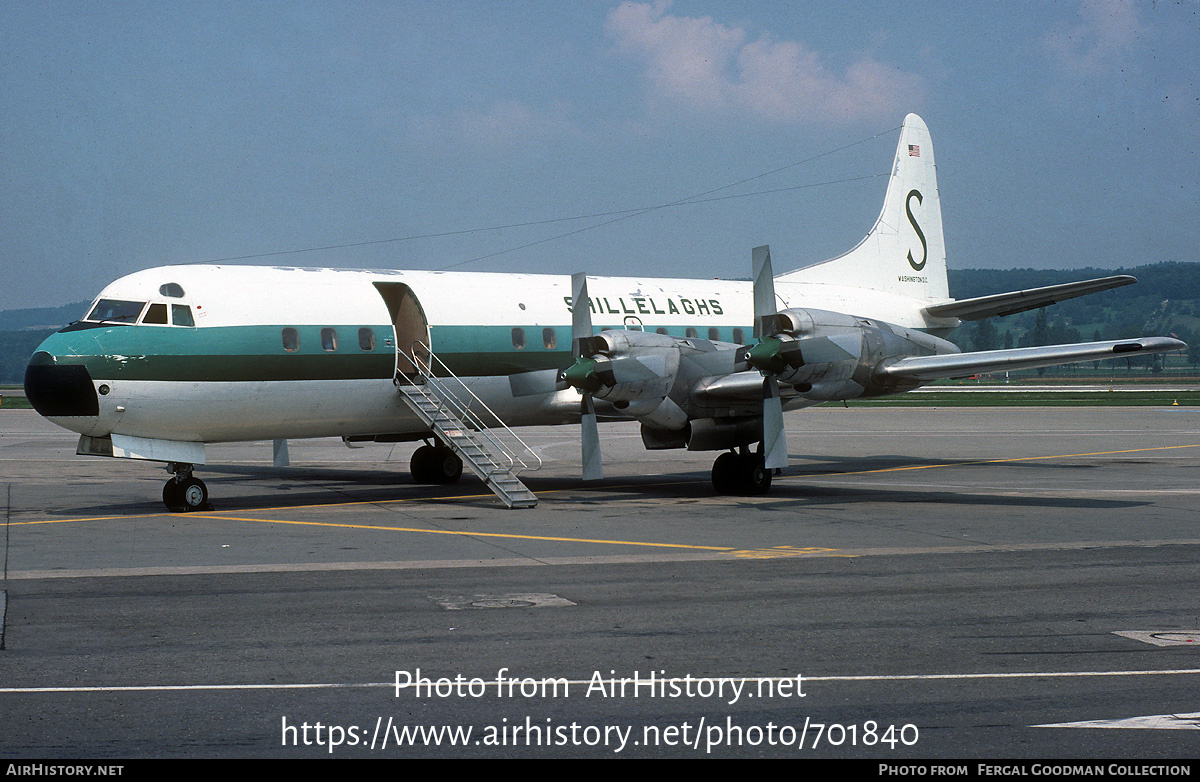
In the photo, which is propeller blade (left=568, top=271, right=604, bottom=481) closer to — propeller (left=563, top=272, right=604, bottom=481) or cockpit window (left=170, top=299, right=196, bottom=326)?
propeller (left=563, top=272, right=604, bottom=481)

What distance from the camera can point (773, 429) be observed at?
1917cm

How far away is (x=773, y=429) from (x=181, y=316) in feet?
32.7

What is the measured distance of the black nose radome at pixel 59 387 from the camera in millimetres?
16594

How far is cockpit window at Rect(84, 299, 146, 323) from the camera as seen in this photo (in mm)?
17500

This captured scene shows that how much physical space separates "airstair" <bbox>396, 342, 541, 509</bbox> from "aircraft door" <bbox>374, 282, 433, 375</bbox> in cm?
3

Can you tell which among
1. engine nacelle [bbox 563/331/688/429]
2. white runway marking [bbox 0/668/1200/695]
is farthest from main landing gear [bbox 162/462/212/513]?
white runway marking [bbox 0/668/1200/695]

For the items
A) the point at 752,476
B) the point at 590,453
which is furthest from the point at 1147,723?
the point at 752,476

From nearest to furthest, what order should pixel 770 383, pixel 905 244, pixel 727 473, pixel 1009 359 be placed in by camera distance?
pixel 1009 359 < pixel 770 383 < pixel 727 473 < pixel 905 244

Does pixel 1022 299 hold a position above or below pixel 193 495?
above

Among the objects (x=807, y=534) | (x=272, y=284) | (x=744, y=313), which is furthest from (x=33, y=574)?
(x=744, y=313)

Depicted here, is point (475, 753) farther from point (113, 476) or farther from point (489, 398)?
point (113, 476)

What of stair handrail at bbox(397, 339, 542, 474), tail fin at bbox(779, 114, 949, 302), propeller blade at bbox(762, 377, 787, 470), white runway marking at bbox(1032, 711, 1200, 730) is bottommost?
white runway marking at bbox(1032, 711, 1200, 730)

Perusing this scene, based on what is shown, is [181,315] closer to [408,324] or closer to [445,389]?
[408,324]

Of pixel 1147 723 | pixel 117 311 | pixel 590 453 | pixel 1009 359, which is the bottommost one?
pixel 1147 723
